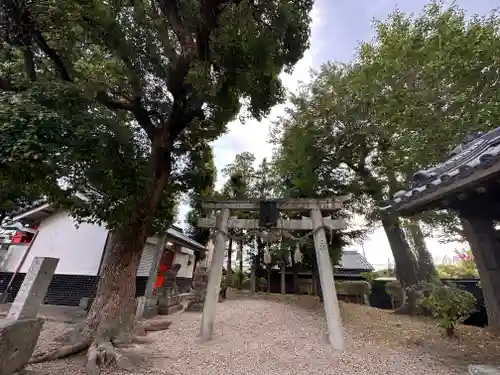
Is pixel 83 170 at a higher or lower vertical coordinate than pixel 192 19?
lower

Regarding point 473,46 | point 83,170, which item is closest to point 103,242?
point 83,170

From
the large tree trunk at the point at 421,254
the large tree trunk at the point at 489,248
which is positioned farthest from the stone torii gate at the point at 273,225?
the large tree trunk at the point at 421,254

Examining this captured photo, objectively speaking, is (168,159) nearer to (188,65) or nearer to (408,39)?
(188,65)

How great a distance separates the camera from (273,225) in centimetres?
638

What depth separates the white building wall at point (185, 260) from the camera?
48.3 feet

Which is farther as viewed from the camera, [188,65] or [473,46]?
[473,46]

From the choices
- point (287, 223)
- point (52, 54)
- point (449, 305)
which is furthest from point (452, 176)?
point (52, 54)

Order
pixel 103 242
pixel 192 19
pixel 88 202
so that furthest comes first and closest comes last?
pixel 103 242, pixel 192 19, pixel 88 202

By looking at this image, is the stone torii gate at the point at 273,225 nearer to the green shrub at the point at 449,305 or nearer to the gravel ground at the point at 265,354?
the gravel ground at the point at 265,354

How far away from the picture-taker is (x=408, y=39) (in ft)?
26.8

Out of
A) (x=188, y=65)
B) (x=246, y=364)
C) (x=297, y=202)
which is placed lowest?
(x=246, y=364)

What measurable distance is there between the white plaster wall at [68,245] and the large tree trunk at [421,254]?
12.3m

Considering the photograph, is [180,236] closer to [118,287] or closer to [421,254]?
[118,287]

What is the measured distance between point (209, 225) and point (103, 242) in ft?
16.8
